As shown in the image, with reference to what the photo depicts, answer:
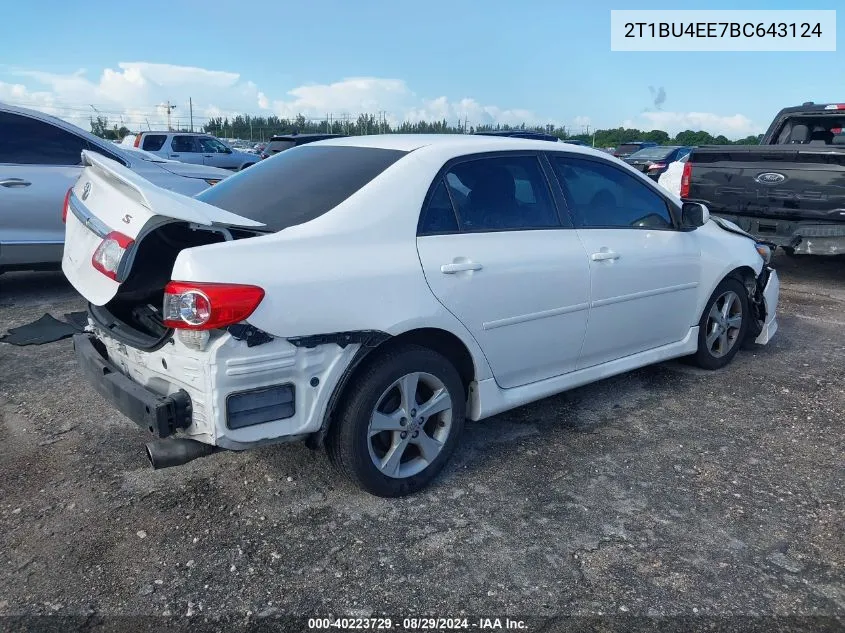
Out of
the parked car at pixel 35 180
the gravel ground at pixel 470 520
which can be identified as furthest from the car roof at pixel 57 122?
the gravel ground at pixel 470 520

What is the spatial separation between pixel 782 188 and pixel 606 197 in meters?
4.12

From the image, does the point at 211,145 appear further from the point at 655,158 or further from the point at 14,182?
the point at 14,182

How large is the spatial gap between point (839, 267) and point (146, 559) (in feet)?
30.2

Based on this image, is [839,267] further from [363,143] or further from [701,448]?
[363,143]

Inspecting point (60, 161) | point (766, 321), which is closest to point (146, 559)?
point (766, 321)

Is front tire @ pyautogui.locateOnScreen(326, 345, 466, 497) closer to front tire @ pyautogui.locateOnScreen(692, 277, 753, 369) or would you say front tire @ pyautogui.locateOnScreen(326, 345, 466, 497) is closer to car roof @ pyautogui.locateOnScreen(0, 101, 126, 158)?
front tire @ pyautogui.locateOnScreen(692, 277, 753, 369)

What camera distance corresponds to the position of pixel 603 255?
3.94m

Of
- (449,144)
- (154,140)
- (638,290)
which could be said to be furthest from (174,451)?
(154,140)

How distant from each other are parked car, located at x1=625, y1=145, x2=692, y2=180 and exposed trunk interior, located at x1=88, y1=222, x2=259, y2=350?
16.3m

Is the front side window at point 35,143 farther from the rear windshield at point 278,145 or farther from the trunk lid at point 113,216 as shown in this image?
the rear windshield at point 278,145

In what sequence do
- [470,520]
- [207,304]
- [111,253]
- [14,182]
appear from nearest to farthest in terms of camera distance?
[207,304] → [111,253] → [470,520] → [14,182]

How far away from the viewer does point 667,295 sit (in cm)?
442

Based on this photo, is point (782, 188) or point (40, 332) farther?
point (782, 188)

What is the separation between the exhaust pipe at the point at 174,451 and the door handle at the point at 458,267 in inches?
49.5
